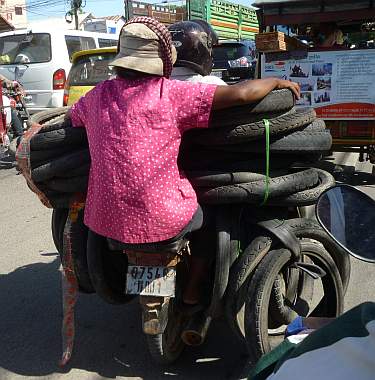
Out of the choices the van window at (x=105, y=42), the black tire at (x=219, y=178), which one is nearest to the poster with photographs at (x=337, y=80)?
the black tire at (x=219, y=178)

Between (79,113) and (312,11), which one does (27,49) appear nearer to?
(312,11)

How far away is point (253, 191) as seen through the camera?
292cm

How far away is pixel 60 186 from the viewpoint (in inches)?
126

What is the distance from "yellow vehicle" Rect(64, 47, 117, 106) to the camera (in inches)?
350

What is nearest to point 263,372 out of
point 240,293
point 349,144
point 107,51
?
point 240,293

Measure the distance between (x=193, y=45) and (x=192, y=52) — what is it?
0.04 meters

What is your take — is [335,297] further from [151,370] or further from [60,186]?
[60,186]

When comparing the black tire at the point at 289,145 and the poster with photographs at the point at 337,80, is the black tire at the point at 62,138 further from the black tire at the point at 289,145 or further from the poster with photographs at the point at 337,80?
the poster with photographs at the point at 337,80

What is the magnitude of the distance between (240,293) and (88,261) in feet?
2.87

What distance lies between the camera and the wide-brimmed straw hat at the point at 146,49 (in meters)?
2.76

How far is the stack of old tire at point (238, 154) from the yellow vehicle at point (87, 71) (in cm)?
588

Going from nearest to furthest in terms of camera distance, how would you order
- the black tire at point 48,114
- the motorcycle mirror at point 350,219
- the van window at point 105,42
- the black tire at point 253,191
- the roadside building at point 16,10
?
the motorcycle mirror at point 350,219 < the black tire at point 253,191 < the black tire at point 48,114 < the van window at point 105,42 < the roadside building at point 16,10

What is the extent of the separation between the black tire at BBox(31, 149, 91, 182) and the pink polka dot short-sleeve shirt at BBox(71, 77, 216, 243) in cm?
23

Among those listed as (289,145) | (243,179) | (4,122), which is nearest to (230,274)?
(243,179)
